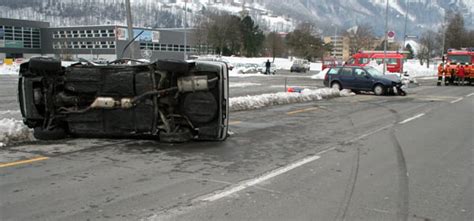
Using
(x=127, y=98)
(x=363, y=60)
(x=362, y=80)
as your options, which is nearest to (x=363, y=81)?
(x=362, y=80)

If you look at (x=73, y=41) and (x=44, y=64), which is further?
(x=73, y=41)

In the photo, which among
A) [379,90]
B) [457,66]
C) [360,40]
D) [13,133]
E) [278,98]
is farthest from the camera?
[360,40]

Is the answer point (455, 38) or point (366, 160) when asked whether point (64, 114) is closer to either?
point (366, 160)

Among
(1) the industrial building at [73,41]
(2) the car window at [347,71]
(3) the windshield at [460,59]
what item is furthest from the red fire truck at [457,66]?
(1) the industrial building at [73,41]

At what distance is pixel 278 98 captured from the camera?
1920cm

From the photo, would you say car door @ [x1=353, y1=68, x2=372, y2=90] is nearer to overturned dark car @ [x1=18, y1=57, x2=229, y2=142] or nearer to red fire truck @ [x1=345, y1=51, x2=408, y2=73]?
overturned dark car @ [x1=18, y1=57, x2=229, y2=142]

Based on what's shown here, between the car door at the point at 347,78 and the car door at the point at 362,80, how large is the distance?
0.68 ft

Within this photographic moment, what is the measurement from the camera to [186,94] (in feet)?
30.1

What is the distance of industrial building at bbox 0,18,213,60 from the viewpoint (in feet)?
310

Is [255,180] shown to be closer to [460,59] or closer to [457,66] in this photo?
[457,66]

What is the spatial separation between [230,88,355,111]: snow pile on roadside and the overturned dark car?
680cm

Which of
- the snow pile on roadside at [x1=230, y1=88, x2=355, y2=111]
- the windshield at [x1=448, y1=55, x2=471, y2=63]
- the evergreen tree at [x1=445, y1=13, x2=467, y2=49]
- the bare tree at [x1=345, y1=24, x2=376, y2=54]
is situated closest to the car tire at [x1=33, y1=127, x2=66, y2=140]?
the snow pile on roadside at [x1=230, y1=88, x2=355, y2=111]

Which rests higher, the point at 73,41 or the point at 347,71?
the point at 73,41

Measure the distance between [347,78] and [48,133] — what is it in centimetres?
1923
